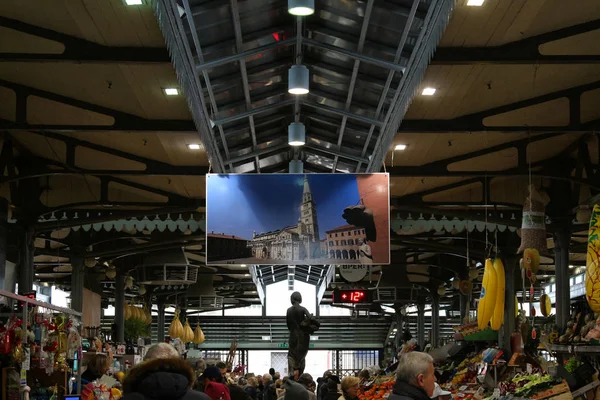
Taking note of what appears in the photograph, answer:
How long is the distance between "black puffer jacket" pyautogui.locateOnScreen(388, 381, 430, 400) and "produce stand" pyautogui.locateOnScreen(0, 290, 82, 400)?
389cm

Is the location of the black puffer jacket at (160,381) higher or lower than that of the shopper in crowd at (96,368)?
higher

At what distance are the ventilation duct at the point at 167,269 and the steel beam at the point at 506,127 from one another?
11711 millimetres

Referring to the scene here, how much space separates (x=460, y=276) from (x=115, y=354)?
12346 mm

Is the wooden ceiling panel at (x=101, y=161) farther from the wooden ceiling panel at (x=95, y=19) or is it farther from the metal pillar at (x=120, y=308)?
the metal pillar at (x=120, y=308)

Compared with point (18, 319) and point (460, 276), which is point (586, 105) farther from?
point (460, 276)

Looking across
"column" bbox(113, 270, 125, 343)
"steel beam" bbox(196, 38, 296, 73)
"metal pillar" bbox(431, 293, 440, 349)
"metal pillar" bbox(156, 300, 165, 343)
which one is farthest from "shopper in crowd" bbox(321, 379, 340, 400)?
"metal pillar" bbox(156, 300, 165, 343)

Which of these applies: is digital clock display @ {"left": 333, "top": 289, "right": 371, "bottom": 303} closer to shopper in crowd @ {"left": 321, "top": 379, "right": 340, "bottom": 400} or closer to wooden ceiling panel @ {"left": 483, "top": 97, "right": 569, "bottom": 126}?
wooden ceiling panel @ {"left": 483, "top": 97, "right": 569, "bottom": 126}

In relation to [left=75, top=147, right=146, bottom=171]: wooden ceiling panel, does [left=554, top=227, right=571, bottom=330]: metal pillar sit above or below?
below

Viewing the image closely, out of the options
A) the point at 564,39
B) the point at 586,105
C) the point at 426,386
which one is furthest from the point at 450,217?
the point at 426,386

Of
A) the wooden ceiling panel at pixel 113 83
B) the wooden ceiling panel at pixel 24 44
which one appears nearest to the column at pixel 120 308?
the wooden ceiling panel at pixel 113 83

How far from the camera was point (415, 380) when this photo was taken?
14.6ft

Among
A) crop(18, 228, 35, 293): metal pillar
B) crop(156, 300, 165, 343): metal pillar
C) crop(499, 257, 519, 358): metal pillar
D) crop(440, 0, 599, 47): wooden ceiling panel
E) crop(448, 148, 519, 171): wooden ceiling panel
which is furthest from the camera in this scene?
crop(156, 300, 165, 343): metal pillar

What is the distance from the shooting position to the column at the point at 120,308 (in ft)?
72.2

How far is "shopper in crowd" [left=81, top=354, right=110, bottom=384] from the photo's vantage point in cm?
984
